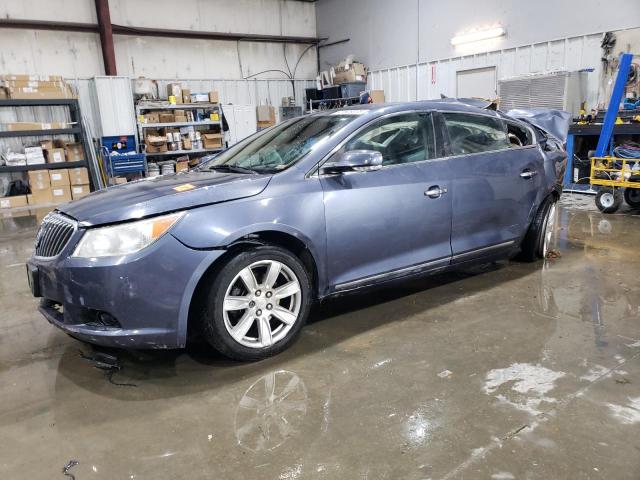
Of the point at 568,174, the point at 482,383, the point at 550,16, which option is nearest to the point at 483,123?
the point at 482,383

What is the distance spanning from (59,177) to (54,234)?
27.9ft

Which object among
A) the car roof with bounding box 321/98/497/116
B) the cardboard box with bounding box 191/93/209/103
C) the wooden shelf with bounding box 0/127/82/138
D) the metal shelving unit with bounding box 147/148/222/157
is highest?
the cardboard box with bounding box 191/93/209/103

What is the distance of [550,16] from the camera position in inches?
364

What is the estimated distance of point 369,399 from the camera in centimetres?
233

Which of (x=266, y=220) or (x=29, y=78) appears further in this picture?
(x=29, y=78)

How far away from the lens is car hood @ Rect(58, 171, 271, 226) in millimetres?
2459

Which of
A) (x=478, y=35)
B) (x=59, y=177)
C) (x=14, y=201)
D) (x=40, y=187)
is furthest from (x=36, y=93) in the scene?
(x=478, y=35)

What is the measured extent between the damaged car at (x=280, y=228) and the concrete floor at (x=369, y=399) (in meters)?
0.28

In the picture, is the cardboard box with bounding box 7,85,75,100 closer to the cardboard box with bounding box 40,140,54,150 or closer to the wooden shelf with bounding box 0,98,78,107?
the wooden shelf with bounding box 0,98,78,107

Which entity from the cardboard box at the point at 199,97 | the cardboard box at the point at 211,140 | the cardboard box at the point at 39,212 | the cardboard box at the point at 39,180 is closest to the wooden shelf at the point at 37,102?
the cardboard box at the point at 39,180

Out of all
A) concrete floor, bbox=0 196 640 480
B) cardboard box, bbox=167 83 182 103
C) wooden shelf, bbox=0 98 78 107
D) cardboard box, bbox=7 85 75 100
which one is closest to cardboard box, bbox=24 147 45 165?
wooden shelf, bbox=0 98 78 107

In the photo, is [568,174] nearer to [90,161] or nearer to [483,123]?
[483,123]

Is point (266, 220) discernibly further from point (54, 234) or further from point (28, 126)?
point (28, 126)

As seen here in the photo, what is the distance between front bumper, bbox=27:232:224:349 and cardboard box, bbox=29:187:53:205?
8.67 m
